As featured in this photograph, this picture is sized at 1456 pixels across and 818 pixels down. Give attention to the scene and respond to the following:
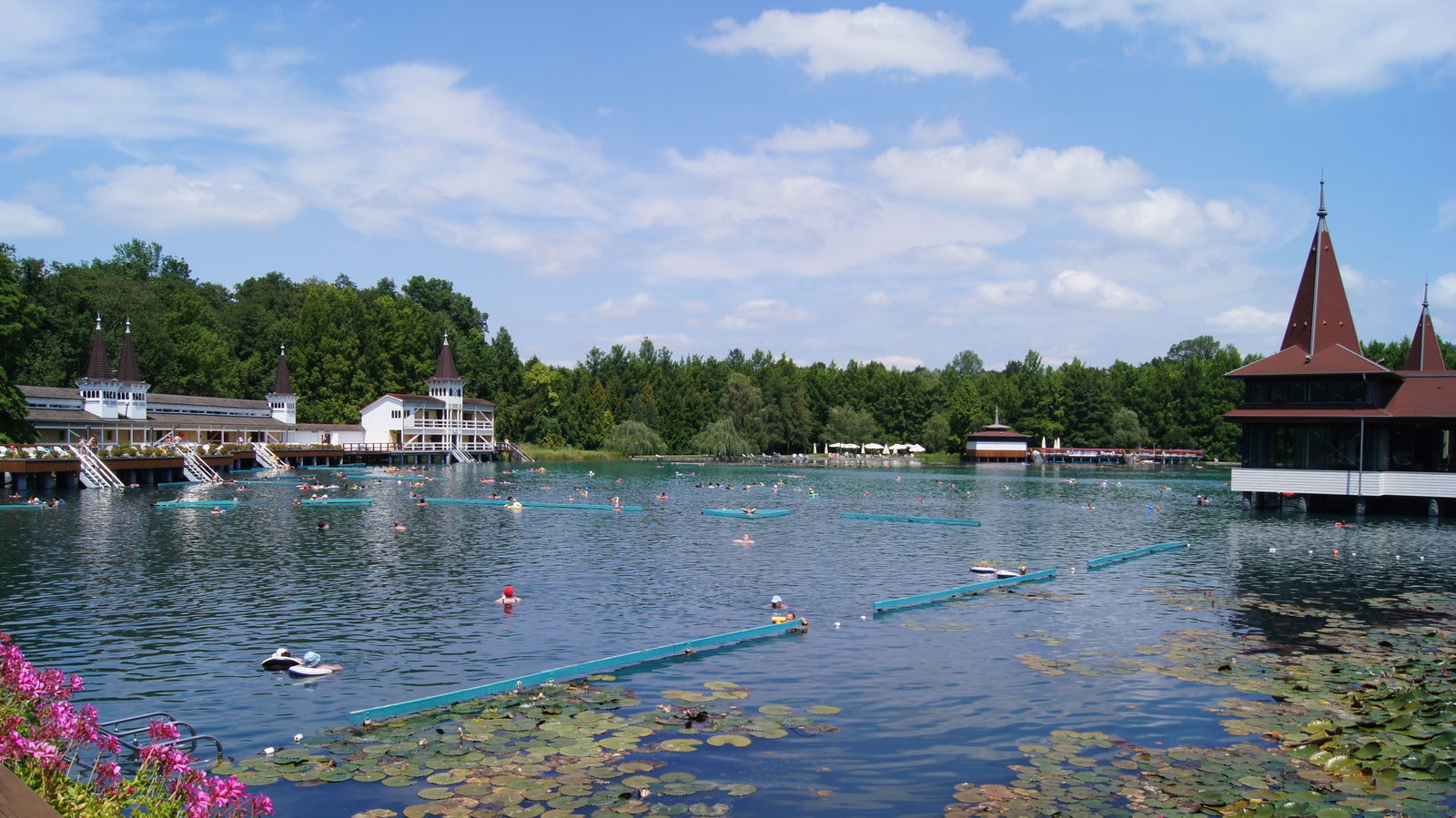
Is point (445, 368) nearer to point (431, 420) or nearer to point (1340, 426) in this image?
point (431, 420)

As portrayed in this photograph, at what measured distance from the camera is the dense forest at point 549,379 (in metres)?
107

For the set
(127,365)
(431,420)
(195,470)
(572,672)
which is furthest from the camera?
(431,420)

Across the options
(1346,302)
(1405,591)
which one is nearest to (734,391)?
(1346,302)

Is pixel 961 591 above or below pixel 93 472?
below

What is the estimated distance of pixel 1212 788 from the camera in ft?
42.4

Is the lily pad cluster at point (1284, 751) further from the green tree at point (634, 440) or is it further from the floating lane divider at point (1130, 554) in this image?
the green tree at point (634, 440)

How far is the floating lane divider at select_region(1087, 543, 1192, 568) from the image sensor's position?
35500 mm

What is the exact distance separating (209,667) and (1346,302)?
6501cm

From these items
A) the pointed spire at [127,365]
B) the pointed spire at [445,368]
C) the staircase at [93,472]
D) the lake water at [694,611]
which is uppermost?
the pointed spire at [445,368]

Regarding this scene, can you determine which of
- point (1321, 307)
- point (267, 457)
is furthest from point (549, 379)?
point (1321, 307)

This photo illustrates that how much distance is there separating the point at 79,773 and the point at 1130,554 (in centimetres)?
3626

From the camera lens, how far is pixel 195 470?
73.9 m

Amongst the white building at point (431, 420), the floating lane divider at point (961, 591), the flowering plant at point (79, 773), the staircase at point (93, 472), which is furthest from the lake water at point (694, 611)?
the white building at point (431, 420)

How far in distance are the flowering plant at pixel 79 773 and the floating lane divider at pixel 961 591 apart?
1834 cm
